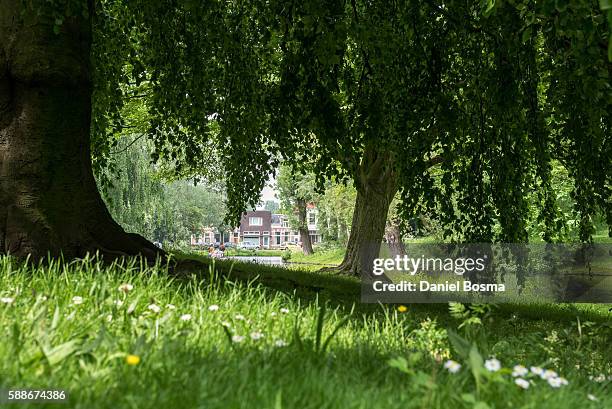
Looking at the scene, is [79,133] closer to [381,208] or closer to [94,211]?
[94,211]

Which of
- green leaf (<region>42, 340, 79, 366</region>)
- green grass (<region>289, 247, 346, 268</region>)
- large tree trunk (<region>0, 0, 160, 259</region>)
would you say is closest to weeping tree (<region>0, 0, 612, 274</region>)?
large tree trunk (<region>0, 0, 160, 259</region>)

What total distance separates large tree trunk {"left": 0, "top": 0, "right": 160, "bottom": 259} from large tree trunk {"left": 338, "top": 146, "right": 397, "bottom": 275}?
7.32 metres

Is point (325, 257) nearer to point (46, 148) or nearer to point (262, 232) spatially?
point (46, 148)

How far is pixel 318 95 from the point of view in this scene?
570 centimetres

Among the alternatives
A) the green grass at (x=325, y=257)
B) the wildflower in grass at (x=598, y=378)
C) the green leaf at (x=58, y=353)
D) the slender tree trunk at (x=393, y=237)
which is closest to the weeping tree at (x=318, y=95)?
the wildflower in grass at (x=598, y=378)

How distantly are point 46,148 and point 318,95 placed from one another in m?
2.41

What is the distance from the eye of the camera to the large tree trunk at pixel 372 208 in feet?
39.8

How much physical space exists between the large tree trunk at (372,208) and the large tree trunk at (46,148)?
732 cm

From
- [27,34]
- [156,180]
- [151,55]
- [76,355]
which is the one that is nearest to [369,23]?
[151,55]

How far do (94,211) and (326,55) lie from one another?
7.63 feet

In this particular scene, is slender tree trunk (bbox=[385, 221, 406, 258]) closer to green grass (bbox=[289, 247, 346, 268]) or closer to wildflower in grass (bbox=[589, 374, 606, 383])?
green grass (bbox=[289, 247, 346, 268])

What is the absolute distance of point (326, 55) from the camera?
Answer: 201 inches

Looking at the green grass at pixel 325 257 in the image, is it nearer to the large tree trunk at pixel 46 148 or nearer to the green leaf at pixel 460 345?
the large tree trunk at pixel 46 148

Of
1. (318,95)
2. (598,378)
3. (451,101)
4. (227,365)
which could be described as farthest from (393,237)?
(227,365)
